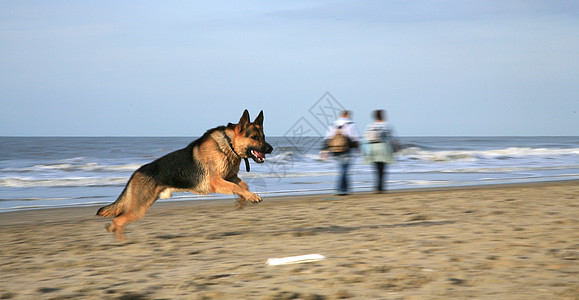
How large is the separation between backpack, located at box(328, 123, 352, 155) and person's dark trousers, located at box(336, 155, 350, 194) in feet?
0.53

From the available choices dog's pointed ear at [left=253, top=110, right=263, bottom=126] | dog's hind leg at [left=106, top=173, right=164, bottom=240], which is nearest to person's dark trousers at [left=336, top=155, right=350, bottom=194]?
dog's pointed ear at [left=253, top=110, right=263, bottom=126]

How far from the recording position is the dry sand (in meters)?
3.92

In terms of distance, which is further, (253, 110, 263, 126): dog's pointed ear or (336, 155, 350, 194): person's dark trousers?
(336, 155, 350, 194): person's dark trousers

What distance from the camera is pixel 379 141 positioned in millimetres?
11039

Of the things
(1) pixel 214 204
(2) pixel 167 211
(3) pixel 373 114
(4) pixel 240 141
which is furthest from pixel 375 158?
(4) pixel 240 141

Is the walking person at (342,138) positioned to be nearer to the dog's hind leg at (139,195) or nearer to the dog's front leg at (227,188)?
the dog's front leg at (227,188)

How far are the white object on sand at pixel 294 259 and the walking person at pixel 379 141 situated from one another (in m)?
6.42

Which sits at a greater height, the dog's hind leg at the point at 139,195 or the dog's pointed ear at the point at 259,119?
the dog's pointed ear at the point at 259,119

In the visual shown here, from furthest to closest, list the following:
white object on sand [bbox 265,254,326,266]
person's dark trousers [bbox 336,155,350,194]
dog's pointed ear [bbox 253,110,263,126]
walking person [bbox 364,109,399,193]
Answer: walking person [bbox 364,109,399,193] < person's dark trousers [bbox 336,155,350,194] < dog's pointed ear [bbox 253,110,263,126] < white object on sand [bbox 265,254,326,266]

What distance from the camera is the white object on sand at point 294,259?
4750 mm

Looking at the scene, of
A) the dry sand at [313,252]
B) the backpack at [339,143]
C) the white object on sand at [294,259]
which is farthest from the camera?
the backpack at [339,143]

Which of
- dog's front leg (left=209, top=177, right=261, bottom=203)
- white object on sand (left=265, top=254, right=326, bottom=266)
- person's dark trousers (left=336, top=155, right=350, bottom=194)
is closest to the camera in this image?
white object on sand (left=265, top=254, right=326, bottom=266)

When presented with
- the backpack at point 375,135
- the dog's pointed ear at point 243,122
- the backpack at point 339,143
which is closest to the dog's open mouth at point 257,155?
the dog's pointed ear at point 243,122

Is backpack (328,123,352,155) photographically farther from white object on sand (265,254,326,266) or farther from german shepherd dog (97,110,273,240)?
white object on sand (265,254,326,266)
